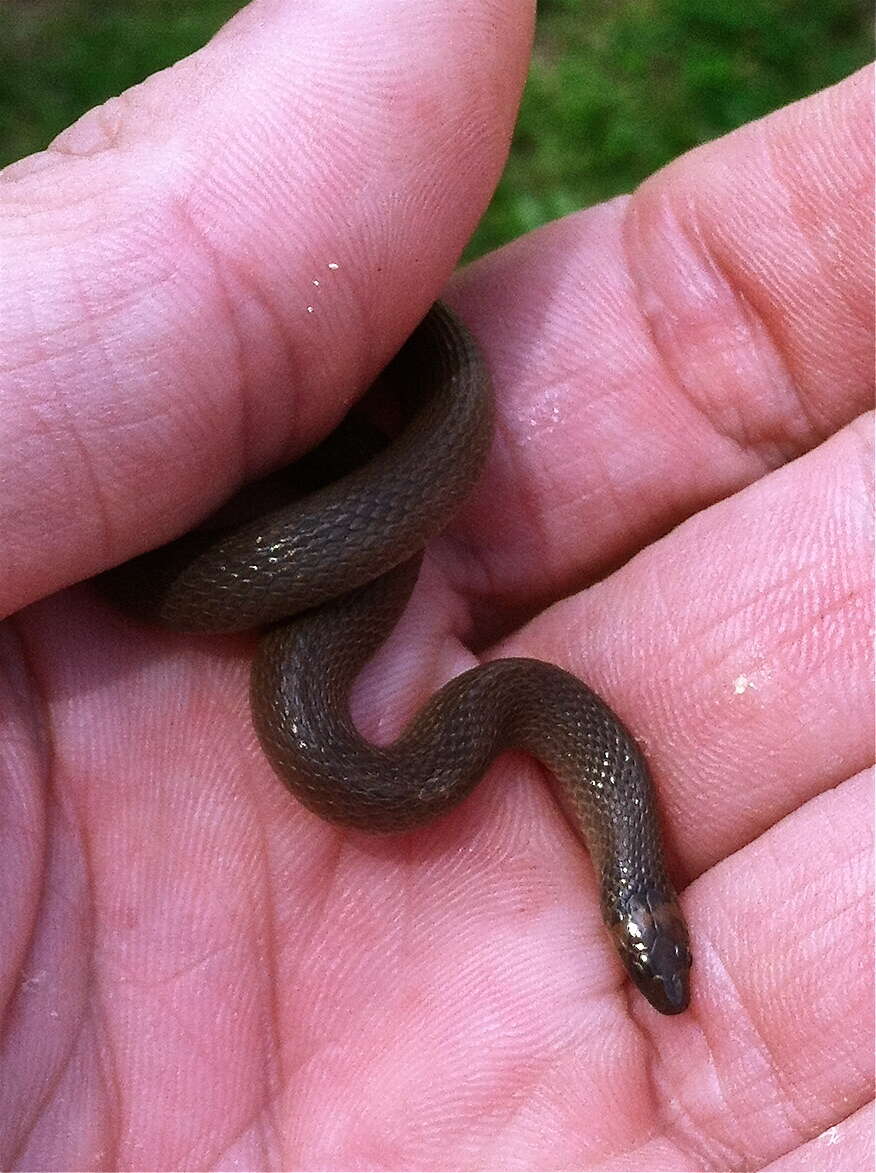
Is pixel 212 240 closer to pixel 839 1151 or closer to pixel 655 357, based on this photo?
pixel 655 357

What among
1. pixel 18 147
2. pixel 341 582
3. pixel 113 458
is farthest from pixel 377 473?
pixel 18 147

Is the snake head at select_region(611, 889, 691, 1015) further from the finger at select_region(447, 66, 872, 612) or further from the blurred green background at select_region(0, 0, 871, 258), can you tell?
the blurred green background at select_region(0, 0, 871, 258)

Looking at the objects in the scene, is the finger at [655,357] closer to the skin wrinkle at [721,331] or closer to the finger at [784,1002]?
the skin wrinkle at [721,331]

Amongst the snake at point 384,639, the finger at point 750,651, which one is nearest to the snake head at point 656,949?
the snake at point 384,639

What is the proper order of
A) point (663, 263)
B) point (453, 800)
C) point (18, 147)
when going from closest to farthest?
point (453, 800) < point (663, 263) < point (18, 147)

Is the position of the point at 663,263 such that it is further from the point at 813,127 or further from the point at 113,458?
the point at 113,458

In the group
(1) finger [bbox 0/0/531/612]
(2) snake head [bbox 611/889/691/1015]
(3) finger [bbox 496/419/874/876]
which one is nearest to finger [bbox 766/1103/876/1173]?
(2) snake head [bbox 611/889/691/1015]
